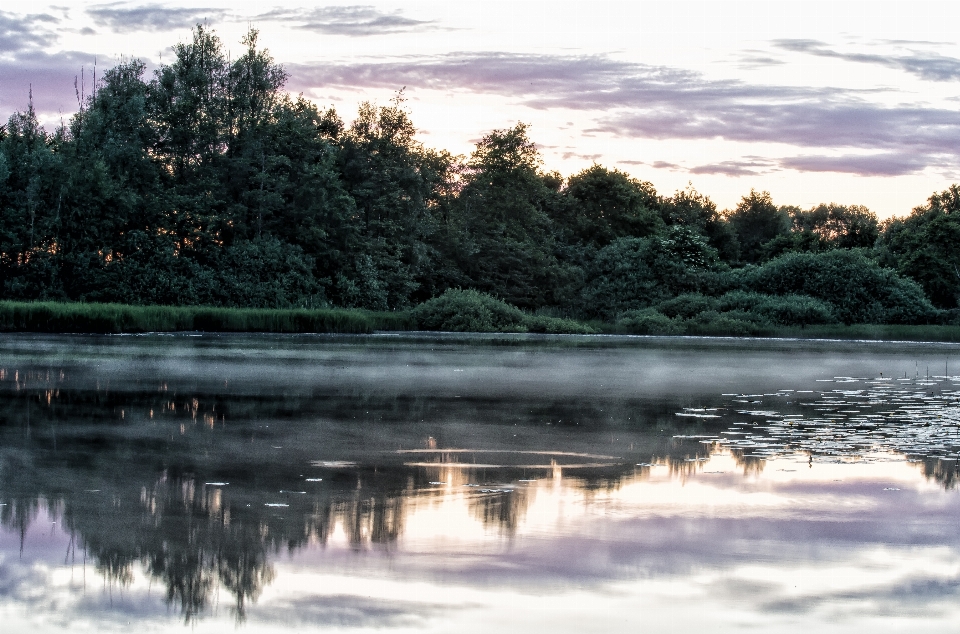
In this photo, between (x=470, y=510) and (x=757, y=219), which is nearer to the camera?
(x=470, y=510)

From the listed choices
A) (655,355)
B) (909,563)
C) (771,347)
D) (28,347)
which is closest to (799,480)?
(909,563)

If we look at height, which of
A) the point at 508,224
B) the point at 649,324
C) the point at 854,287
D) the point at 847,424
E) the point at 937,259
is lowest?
the point at 649,324

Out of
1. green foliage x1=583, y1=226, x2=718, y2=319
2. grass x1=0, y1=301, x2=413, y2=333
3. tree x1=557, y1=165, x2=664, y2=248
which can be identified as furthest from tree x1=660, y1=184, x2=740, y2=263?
grass x1=0, y1=301, x2=413, y2=333

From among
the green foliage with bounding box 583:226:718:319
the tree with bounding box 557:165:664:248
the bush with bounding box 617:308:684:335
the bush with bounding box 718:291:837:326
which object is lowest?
the bush with bounding box 617:308:684:335

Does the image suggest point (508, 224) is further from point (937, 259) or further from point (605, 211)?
point (937, 259)

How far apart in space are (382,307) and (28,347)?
24571 mm

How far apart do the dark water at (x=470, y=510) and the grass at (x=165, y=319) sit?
20.9 m

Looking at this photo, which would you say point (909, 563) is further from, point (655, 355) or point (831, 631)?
point (655, 355)

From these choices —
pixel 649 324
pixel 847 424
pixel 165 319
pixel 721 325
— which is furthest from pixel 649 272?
pixel 847 424

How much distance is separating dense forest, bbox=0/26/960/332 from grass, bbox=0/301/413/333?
5.67 meters

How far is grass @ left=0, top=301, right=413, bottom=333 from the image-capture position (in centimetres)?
3631

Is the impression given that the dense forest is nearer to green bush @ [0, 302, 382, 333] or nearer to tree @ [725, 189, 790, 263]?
green bush @ [0, 302, 382, 333]

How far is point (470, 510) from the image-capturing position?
291 inches

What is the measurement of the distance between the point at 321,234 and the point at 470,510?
4352 cm
